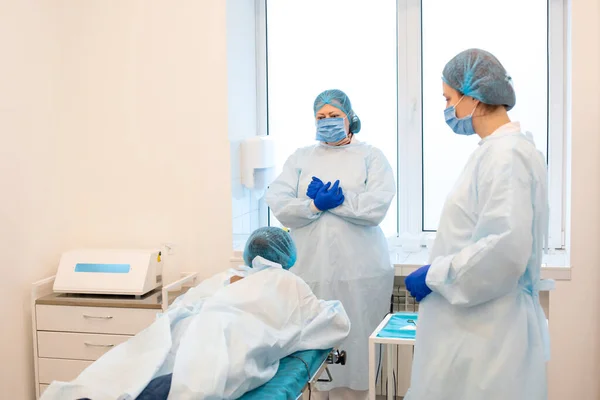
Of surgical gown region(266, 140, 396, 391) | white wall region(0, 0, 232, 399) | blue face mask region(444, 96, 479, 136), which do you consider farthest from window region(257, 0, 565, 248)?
blue face mask region(444, 96, 479, 136)

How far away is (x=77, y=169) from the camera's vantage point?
3.74 metres

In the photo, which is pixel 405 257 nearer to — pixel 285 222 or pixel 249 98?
pixel 285 222

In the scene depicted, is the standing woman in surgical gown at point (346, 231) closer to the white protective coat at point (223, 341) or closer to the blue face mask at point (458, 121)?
the white protective coat at point (223, 341)

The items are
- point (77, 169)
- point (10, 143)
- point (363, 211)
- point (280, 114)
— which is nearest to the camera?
point (363, 211)

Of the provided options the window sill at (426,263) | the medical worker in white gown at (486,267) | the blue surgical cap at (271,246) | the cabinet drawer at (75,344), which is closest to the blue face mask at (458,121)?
the medical worker in white gown at (486,267)

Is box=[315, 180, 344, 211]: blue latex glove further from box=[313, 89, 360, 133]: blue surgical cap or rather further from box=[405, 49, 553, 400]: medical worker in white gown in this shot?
box=[405, 49, 553, 400]: medical worker in white gown

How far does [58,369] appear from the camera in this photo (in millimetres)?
3322

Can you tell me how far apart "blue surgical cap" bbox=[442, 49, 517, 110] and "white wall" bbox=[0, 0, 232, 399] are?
1.76 meters

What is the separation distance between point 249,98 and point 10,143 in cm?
134

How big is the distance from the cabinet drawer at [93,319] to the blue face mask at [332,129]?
3.96ft

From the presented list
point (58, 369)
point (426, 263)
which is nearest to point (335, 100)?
point (426, 263)

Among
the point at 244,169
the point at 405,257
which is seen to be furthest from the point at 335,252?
the point at 244,169

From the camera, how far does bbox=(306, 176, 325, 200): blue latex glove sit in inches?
122

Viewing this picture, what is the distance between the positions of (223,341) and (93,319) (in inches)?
59.8
